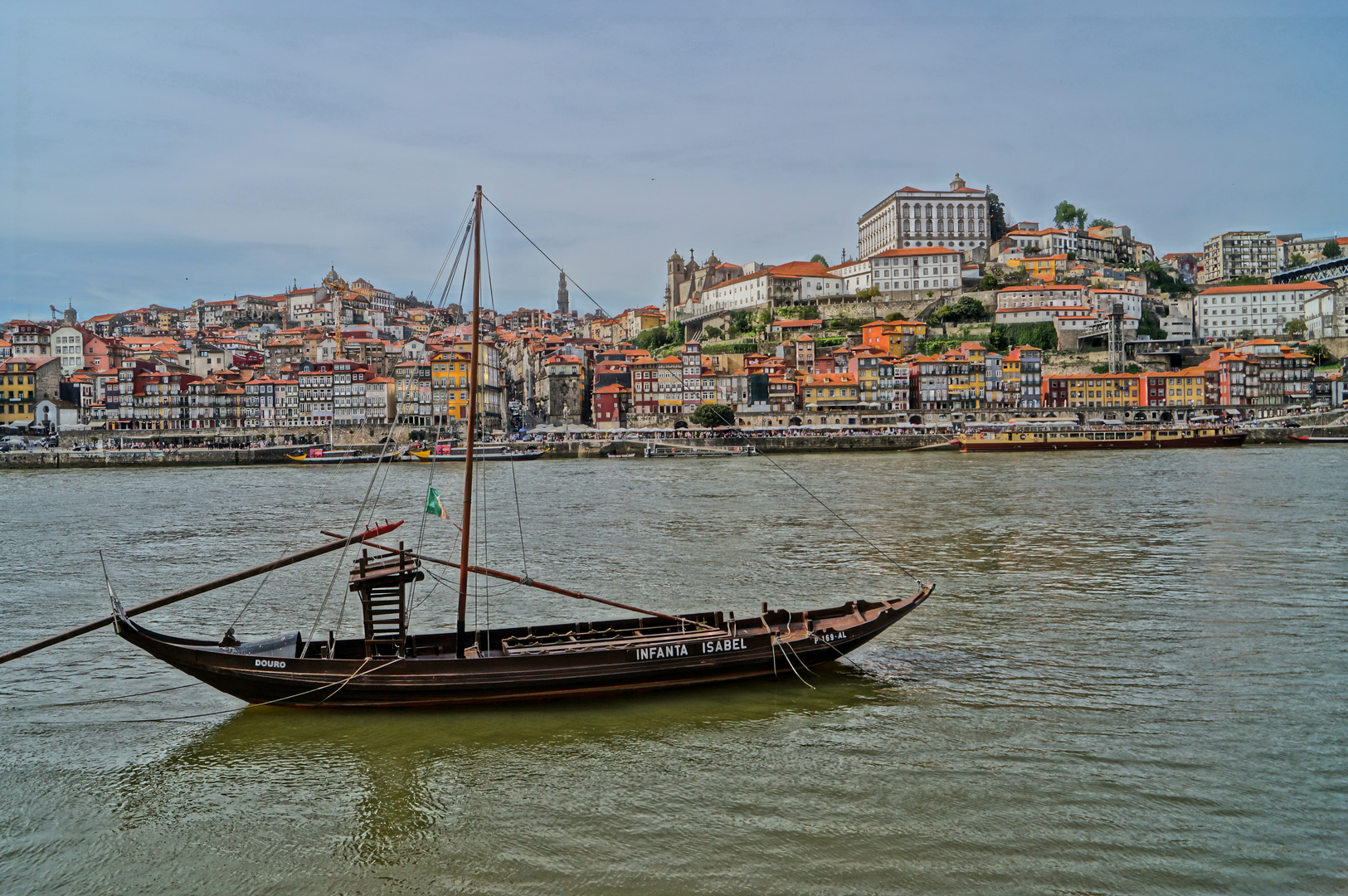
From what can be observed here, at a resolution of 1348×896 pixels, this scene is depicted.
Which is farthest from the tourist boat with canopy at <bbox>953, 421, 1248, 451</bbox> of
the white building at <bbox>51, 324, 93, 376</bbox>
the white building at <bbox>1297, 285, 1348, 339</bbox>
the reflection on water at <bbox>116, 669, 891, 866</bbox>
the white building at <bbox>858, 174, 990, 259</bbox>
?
the white building at <bbox>51, 324, 93, 376</bbox>

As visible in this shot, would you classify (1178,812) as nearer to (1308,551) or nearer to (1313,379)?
(1308,551)

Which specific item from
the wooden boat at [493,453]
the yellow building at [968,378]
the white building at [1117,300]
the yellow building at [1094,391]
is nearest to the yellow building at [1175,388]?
the yellow building at [1094,391]

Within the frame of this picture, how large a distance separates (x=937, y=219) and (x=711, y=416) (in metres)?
42.4

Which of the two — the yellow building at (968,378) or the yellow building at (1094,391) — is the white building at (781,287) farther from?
the yellow building at (1094,391)

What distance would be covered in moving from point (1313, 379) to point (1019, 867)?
266 ft

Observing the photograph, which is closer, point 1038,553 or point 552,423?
point 1038,553

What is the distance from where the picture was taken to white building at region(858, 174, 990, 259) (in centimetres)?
9375

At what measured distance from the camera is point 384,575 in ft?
30.0

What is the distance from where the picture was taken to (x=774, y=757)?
A: 321 inches

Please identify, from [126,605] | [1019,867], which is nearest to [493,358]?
[126,605]

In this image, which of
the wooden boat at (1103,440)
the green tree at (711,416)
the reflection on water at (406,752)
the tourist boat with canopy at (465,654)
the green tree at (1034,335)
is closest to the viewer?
the reflection on water at (406,752)

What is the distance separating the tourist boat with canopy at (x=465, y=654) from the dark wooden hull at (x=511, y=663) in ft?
0.04

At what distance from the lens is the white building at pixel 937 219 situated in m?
93.8

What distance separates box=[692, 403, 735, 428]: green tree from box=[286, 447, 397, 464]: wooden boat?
72.6 ft
